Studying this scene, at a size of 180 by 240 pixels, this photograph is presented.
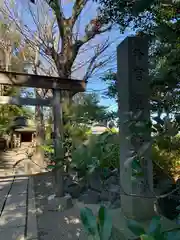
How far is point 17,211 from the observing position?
280cm

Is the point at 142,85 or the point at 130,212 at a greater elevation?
the point at 142,85

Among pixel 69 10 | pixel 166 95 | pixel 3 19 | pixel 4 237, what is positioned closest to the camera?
pixel 166 95

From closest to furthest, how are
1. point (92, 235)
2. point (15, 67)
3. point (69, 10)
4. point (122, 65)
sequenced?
point (92, 235) → point (122, 65) → point (69, 10) → point (15, 67)

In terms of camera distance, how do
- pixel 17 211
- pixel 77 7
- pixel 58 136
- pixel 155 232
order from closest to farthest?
1. pixel 155 232
2. pixel 17 211
3. pixel 58 136
4. pixel 77 7

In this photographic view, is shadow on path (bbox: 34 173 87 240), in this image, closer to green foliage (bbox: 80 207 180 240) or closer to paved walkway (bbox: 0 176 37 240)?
paved walkway (bbox: 0 176 37 240)

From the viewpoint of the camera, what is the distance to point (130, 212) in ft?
7.09

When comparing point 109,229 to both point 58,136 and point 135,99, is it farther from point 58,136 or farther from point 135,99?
point 58,136

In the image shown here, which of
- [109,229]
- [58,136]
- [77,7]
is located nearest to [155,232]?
[109,229]

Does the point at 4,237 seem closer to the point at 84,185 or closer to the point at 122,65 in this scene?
the point at 84,185

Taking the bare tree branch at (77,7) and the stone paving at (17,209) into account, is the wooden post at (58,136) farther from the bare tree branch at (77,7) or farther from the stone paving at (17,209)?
the bare tree branch at (77,7)

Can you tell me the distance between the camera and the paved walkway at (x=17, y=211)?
7.10ft

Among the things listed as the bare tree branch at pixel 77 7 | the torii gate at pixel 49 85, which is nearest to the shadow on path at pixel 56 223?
the torii gate at pixel 49 85

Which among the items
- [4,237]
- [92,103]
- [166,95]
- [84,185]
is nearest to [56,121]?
[92,103]

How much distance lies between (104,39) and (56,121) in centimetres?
438
